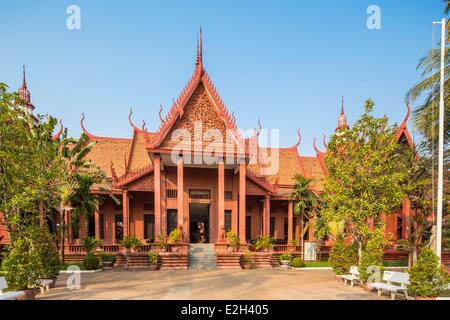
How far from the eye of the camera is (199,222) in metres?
22.3

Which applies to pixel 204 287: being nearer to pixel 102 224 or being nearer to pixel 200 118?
pixel 200 118

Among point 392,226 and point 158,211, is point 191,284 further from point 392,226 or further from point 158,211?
point 392,226

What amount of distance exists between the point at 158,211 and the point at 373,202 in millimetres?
10495

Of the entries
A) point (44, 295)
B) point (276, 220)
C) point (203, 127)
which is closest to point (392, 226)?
point (276, 220)

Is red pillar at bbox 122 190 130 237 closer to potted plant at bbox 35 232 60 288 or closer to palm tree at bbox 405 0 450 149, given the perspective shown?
potted plant at bbox 35 232 60 288

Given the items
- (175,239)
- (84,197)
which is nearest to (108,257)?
(84,197)

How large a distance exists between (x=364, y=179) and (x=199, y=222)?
1418cm

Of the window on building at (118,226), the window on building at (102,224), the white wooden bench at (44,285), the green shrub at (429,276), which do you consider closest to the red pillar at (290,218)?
the green shrub at (429,276)

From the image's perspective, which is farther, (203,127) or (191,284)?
(203,127)

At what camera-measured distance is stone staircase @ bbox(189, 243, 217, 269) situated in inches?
576

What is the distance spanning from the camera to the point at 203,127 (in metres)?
16.0

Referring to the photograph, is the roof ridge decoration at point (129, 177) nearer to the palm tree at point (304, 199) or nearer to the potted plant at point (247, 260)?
the potted plant at point (247, 260)

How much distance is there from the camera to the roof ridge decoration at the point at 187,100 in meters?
15.6
